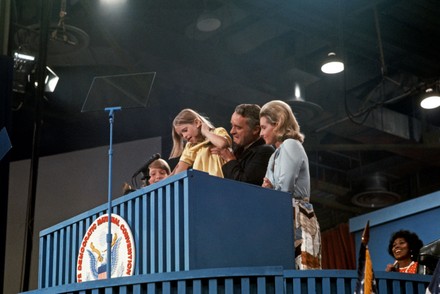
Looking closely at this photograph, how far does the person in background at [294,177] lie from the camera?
3314mm

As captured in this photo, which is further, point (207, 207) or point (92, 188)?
point (92, 188)

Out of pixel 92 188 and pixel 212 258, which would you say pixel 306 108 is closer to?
pixel 92 188

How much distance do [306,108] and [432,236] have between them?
4.05 meters

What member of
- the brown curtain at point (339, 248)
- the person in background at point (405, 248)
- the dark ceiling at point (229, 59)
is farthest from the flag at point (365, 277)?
the brown curtain at point (339, 248)

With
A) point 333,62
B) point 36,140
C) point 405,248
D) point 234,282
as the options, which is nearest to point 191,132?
point 234,282

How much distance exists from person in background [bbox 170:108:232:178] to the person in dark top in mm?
46

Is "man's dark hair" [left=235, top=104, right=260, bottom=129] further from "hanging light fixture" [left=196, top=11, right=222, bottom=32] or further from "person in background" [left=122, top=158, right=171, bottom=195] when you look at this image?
"hanging light fixture" [left=196, top=11, right=222, bottom=32]

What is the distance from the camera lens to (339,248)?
14.4m

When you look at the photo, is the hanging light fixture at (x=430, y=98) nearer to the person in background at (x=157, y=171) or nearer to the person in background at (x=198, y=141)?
the person in background at (x=157, y=171)

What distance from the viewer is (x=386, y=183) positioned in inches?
466

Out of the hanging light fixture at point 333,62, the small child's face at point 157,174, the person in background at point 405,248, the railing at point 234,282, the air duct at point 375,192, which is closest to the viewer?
the railing at point 234,282

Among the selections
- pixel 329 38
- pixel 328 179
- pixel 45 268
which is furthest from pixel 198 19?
pixel 328 179

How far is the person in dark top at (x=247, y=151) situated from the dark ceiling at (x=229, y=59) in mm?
3786

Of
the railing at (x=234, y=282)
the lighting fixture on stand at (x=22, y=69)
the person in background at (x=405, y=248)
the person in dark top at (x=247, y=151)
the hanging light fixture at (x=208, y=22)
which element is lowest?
the railing at (x=234, y=282)
